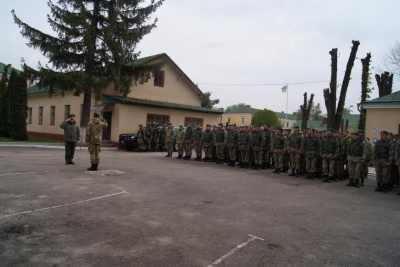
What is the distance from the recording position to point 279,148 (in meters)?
13.5

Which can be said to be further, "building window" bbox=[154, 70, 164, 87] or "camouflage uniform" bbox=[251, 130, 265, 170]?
"building window" bbox=[154, 70, 164, 87]

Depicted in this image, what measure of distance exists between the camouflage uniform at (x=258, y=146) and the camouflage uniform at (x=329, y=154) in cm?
282

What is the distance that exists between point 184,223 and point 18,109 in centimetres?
2192

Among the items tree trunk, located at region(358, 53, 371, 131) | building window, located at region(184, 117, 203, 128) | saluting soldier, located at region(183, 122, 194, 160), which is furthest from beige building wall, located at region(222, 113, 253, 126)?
saluting soldier, located at region(183, 122, 194, 160)

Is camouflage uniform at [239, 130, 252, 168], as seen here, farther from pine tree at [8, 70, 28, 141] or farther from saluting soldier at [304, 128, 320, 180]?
pine tree at [8, 70, 28, 141]

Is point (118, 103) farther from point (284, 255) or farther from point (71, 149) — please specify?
point (284, 255)

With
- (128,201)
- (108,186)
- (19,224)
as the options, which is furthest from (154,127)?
(19,224)

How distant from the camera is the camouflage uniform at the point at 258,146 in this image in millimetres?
14398

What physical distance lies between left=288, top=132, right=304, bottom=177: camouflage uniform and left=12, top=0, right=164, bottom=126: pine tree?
1258cm

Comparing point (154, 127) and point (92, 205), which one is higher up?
point (154, 127)

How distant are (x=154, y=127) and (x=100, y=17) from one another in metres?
7.97

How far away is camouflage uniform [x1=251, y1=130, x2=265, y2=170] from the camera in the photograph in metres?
14.4

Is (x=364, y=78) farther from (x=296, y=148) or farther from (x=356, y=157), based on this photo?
(x=356, y=157)

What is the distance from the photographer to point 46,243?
15.1ft
